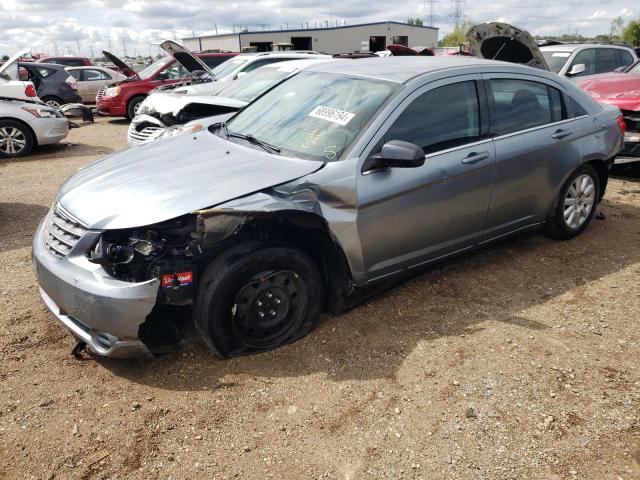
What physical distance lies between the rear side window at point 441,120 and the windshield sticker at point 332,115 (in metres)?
0.31

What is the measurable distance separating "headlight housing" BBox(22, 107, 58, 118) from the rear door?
8.71 metres

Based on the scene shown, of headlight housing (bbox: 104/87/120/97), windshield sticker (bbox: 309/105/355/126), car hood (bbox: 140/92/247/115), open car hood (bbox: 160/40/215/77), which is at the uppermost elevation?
open car hood (bbox: 160/40/215/77)

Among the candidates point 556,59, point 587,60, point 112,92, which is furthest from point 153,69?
point 587,60

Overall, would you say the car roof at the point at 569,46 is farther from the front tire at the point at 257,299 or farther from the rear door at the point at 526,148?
the front tire at the point at 257,299

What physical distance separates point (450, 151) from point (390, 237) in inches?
31.1

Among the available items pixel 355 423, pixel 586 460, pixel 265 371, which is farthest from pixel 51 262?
pixel 586 460

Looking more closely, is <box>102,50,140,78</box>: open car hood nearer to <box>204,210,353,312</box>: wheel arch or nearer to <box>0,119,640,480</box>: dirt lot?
<box>0,119,640,480</box>: dirt lot

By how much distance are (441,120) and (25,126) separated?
881cm

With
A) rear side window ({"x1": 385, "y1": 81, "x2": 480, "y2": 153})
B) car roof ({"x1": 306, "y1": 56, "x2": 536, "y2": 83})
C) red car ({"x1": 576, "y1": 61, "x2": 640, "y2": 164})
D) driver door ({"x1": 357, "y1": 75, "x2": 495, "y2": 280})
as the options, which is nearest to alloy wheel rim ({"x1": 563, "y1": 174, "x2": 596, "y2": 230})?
car roof ({"x1": 306, "y1": 56, "x2": 536, "y2": 83})

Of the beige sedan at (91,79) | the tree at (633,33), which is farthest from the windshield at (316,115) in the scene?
the tree at (633,33)

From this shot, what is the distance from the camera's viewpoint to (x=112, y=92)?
43.0 ft

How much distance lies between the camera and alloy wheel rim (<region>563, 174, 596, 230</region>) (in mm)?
4711

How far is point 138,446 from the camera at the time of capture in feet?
8.21

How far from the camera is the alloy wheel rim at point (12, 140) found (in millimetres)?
9398
